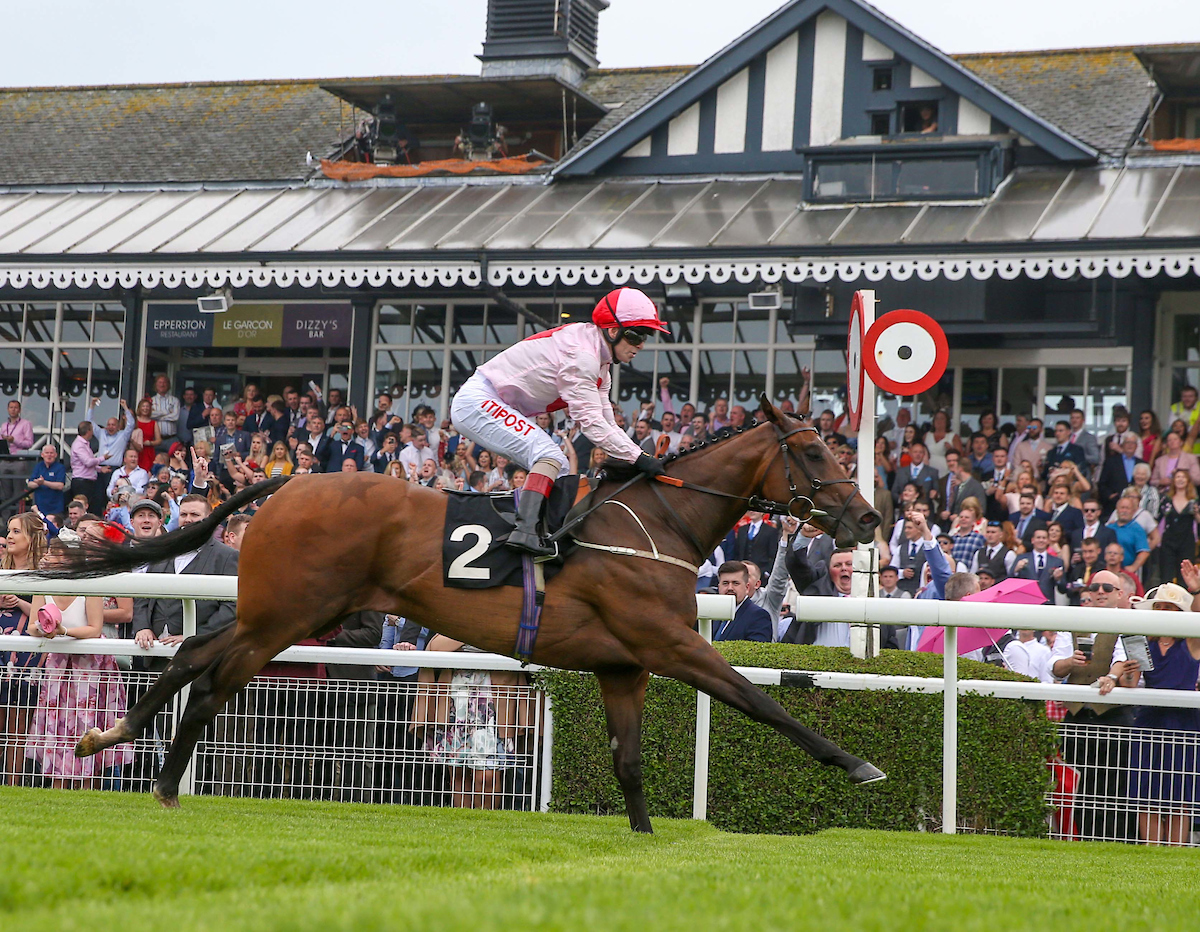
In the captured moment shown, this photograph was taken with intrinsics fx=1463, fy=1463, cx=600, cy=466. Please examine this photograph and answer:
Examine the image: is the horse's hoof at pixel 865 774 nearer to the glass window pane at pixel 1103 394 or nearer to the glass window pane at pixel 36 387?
the glass window pane at pixel 1103 394

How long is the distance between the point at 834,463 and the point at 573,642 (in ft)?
4.12

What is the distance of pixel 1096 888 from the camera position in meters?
4.12

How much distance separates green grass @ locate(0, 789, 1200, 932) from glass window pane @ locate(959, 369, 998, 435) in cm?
894

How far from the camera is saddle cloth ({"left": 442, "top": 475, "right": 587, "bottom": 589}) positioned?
5547 mm

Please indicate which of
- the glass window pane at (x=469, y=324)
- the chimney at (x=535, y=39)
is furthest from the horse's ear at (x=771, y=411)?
the chimney at (x=535, y=39)

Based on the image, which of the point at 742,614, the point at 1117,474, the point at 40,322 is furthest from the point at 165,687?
the point at 40,322

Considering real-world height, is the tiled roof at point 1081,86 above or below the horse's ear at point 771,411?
above

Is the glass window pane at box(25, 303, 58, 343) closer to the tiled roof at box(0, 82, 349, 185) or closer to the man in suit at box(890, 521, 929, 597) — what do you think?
the tiled roof at box(0, 82, 349, 185)

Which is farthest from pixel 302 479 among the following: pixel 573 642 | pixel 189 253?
pixel 189 253

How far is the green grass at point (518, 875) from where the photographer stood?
288cm

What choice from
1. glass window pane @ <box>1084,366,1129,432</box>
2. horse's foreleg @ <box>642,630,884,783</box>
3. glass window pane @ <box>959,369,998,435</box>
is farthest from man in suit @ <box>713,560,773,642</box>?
glass window pane @ <box>1084,366,1129,432</box>

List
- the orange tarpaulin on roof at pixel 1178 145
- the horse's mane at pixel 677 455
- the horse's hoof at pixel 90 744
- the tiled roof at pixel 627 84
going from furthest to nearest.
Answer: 1. the tiled roof at pixel 627 84
2. the orange tarpaulin on roof at pixel 1178 145
3. the horse's mane at pixel 677 455
4. the horse's hoof at pixel 90 744

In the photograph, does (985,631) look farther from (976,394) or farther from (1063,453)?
(976,394)

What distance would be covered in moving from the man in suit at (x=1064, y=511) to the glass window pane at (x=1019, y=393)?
3467mm
